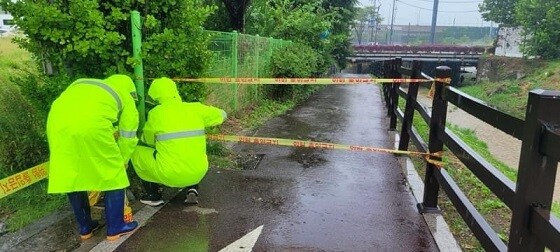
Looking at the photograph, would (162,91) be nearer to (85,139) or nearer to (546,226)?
(85,139)

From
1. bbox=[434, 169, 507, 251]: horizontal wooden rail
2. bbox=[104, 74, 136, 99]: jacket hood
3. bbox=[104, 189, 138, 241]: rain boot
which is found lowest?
bbox=[104, 189, 138, 241]: rain boot

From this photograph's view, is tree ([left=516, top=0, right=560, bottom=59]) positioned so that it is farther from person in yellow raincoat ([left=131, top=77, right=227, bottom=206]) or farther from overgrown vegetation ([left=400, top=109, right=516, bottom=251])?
person in yellow raincoat ([left=131, top=77, right=227, bottom=206])

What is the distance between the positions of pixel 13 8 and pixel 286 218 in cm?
305

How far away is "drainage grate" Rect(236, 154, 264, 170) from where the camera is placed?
5484 millimetres

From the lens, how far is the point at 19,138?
4.64m

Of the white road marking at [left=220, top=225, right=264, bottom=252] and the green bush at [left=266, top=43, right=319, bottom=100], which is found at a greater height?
the green bush at [left=266, top=43, right=319, bottom=100]

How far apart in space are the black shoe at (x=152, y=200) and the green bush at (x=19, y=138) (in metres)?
1.35

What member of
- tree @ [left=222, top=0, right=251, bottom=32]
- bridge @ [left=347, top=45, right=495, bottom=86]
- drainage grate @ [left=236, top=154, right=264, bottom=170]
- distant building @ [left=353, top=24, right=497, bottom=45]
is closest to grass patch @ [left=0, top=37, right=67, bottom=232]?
drainage grate @ [left=236, top=154, right=264, bottom=170]

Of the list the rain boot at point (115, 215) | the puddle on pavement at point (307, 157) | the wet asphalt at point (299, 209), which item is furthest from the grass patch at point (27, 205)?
the puddle on pavement at point (307, 157)

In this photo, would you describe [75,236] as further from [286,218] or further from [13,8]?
[13,8]

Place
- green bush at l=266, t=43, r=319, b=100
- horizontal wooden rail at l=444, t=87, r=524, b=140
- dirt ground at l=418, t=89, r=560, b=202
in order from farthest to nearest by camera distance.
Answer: dirt ground at l=418, t=89, r=560, b=202
green bush at l=266, t=43, r=319, b=100
horizontal wooden rail at l=444, t=87, r=524, b=140

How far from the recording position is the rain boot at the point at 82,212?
324 cm

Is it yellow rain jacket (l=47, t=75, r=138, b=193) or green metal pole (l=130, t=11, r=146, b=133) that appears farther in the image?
green metal pole (l=130, t=11, r=146, b=133)

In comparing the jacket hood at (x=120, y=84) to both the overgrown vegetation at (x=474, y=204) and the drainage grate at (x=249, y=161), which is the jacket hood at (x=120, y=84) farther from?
the overgrown vegetation at (x=474, y=204)
